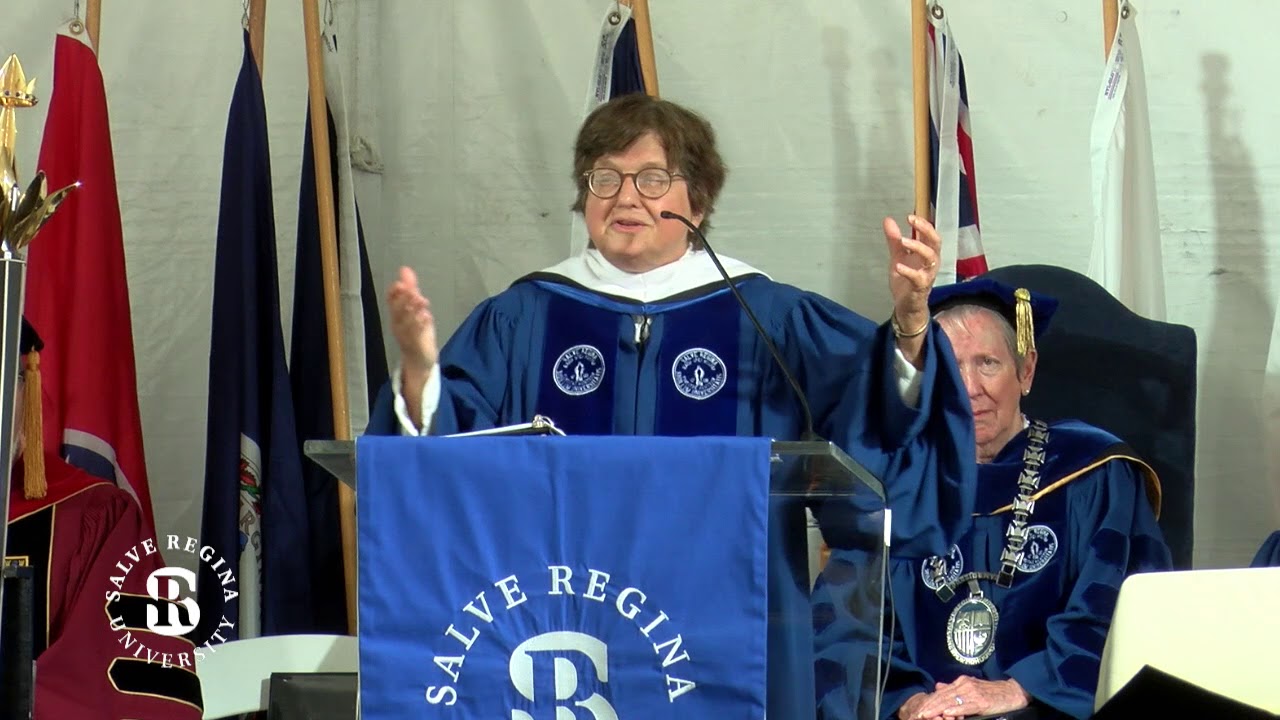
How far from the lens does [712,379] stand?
328cm

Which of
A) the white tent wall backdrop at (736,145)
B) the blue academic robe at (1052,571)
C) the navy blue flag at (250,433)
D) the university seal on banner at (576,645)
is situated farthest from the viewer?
the white tent wall backdrop at (736,145)

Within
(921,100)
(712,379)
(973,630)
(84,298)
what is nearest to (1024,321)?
(973,630)

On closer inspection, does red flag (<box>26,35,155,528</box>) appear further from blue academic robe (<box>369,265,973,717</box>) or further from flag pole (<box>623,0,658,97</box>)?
blue academic robe (<box>369,265,973,717</box>)

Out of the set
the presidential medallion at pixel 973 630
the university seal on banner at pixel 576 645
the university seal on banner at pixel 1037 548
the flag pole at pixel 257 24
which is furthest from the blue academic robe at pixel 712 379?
the flag pole at pixel 257 24

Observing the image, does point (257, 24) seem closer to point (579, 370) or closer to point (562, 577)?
point (579, 370)

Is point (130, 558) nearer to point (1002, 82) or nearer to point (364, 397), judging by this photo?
point (364, 397)

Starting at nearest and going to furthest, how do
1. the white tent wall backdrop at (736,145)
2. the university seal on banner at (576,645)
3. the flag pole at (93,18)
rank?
the university seal on banner at (576,645)
the flag pole at (93,18)
the white tent wall backdrop at (736,145)

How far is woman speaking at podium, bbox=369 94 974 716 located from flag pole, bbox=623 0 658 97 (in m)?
1.39

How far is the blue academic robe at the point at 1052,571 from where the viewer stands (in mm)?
3633

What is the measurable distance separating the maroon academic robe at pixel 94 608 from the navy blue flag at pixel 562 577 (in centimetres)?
165

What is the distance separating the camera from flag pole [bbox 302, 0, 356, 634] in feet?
15.0

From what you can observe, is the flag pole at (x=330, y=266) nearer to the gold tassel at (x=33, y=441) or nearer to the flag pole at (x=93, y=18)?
the flag pole at (x=93, y=18)

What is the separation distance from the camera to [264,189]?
15.6 feet

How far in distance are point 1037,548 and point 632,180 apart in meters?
1.28
